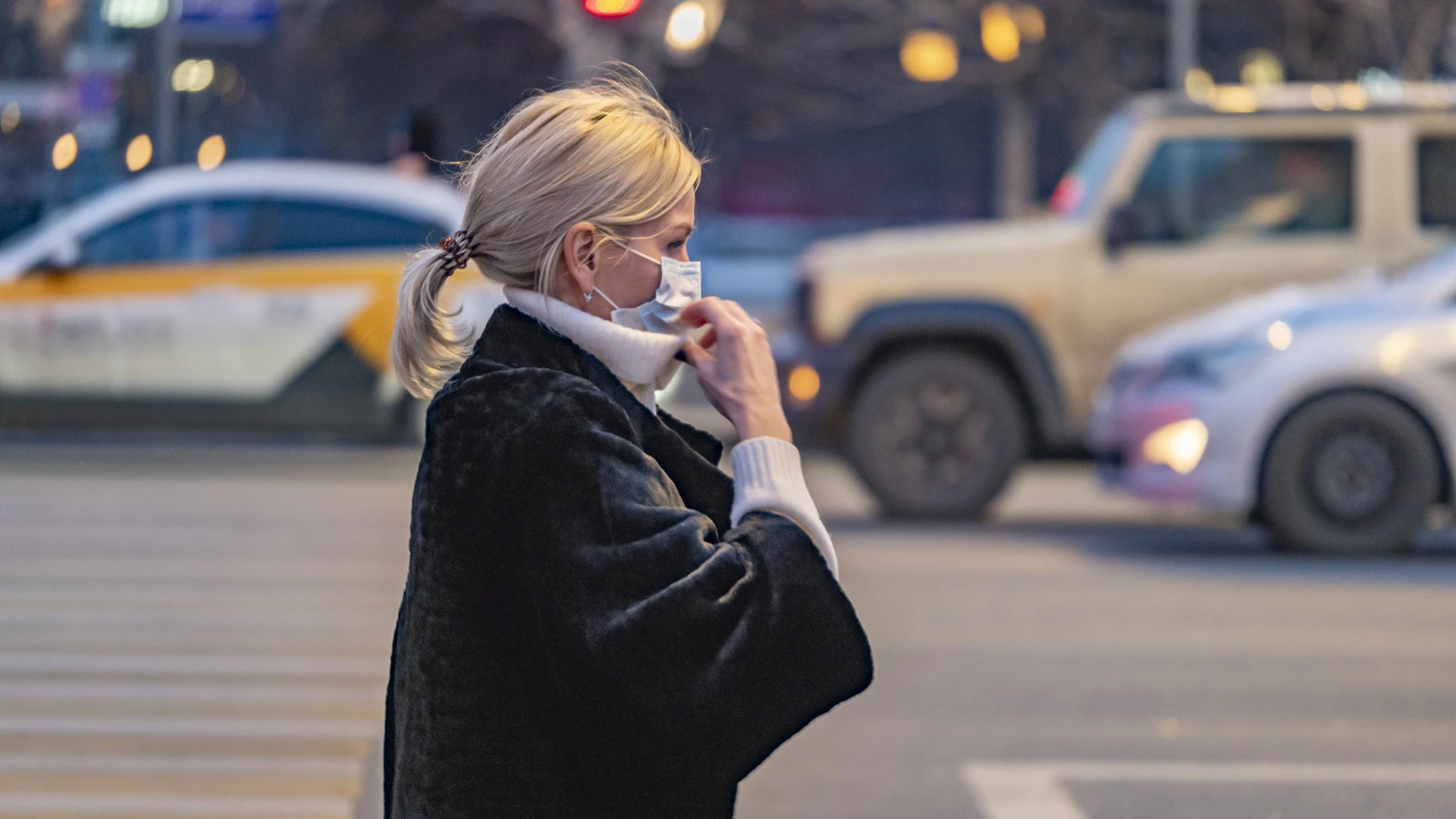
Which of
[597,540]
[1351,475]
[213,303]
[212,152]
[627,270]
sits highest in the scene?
[212,152]

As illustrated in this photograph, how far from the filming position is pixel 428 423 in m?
1.93

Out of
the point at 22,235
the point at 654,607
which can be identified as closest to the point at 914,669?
the point at 654,607

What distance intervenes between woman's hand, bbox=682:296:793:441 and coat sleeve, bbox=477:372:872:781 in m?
0.15

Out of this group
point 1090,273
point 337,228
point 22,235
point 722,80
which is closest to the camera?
point 1090,273

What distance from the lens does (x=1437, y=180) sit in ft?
34.2

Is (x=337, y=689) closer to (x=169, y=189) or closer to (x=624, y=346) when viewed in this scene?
(x=624, y=346)

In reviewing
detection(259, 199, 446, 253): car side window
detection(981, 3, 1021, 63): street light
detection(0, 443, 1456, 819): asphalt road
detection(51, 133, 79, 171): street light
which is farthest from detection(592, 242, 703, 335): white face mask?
detection(981, 3, 1021, 63): street light

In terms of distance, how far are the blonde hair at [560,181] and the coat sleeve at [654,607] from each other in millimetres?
186

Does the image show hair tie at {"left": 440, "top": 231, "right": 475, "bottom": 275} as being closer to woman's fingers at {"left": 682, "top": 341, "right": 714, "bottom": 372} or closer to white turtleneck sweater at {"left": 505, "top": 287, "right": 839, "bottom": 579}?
white turtleneck sweater at {"left": 505, "top": 287, "right": 839, "bottom": 579}

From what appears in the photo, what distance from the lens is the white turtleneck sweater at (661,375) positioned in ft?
6.56

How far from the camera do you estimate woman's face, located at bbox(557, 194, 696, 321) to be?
201 centimetres

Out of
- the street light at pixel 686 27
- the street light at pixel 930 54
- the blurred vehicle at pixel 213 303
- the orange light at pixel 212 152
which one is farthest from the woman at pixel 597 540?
the street light at pixel 930 54

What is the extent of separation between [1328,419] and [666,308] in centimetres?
755

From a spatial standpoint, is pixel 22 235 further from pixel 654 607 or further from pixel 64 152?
pixel 654 607
